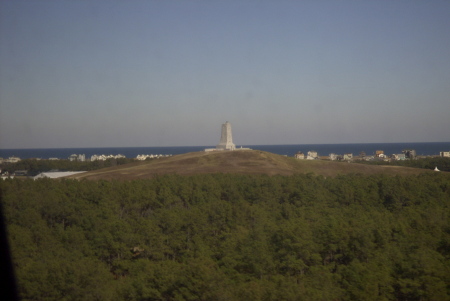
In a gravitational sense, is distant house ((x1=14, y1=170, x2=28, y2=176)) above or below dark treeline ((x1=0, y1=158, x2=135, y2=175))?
below

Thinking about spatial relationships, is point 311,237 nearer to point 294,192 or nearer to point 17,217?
point 294,192

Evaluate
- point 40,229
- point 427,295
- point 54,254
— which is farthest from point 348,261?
point 40,229

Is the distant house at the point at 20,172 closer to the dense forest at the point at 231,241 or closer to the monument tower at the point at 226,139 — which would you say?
the monument tower at the point at 226,139

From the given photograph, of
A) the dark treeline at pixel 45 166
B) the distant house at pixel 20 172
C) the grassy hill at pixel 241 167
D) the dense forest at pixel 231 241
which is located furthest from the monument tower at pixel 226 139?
the distant house at pixel 20 172

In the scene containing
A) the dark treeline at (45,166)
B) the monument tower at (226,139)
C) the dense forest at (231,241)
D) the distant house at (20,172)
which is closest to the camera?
the dense forest at (231,241)

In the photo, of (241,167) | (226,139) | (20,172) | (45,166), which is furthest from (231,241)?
(45,166)

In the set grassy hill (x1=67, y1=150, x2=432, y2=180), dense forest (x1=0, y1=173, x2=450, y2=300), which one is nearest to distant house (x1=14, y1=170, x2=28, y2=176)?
grassy hill (x1=67, y1=150, x2=432, y2=180)

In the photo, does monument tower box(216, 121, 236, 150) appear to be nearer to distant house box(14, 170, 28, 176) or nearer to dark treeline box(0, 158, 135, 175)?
dark treeline box(0, 158, 135, 175)
